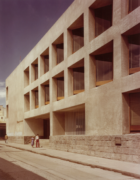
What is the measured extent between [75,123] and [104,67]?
8.50 meters

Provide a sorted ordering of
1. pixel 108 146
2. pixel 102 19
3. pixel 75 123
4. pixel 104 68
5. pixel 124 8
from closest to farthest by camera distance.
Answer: pixel 108 146, pixel 124 8, pixel 104 68, pixel 102 19, pixel 75 123

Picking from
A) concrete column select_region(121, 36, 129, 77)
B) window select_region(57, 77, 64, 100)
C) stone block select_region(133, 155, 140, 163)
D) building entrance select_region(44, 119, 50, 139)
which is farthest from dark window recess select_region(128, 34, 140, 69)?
building entrance select_region(44, 119, 50, 139)

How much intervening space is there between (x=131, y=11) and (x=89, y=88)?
7.01 metres

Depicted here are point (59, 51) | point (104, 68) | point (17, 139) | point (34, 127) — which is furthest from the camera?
point (17, 139)

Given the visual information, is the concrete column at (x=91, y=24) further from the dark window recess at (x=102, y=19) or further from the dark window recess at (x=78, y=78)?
the dark window recess at (x=78, y=78)

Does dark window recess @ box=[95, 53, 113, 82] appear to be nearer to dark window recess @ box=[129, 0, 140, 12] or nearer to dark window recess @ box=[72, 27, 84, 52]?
dark window recess @ box=[129, 0, 140, 12]

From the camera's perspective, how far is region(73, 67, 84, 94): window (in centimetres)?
2444

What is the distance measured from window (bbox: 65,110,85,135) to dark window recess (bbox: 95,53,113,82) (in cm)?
610

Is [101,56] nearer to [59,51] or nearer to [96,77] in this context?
[96,77]

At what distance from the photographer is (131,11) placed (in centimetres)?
1686

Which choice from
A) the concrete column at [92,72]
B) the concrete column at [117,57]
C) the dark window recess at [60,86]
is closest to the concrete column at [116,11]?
the concrete column at [117,57]

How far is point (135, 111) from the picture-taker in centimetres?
1638

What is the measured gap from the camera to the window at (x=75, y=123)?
82.4 ft

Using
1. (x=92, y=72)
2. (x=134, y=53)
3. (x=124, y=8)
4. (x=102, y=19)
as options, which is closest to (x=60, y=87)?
(x=92, y=72)
